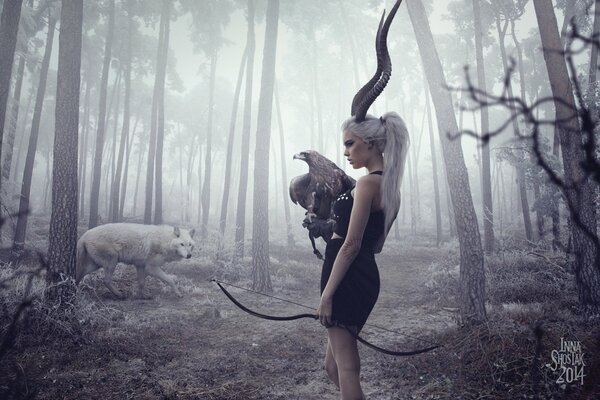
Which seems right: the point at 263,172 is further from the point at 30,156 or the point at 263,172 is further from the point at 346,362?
the point at 30,156

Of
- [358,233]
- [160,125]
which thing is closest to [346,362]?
[358,233]

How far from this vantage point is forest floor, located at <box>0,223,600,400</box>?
420 centimetres

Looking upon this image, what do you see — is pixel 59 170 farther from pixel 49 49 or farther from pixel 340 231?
pixel 49 49

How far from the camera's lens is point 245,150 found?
16.2 metres

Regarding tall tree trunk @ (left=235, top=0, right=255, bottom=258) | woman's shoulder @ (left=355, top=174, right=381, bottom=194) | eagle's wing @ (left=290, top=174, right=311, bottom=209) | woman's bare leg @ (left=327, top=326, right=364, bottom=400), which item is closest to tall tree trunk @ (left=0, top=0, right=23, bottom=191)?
tall tree trunk @ (left=235, top=0, right=255, bottom=258)

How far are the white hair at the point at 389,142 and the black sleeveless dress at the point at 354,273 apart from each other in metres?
0.11

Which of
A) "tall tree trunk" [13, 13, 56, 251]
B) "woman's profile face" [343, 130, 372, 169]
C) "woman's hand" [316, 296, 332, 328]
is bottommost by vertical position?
"woman's hand" [316, 296, 332, 328]

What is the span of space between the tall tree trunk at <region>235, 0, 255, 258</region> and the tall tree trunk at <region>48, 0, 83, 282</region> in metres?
6.33

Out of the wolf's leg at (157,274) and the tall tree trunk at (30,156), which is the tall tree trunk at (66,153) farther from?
the tall tree trunk at (30,156)

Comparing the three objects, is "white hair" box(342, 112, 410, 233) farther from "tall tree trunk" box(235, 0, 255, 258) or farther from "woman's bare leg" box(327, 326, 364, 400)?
"tall tree trunk" box(235, 0, 255, 258)

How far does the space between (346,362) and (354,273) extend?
0.66 m

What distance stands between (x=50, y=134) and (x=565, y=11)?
40.3 meters

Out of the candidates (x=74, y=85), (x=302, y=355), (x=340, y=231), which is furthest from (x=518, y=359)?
(x=74, y=85)

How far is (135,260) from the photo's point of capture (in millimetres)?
8492
